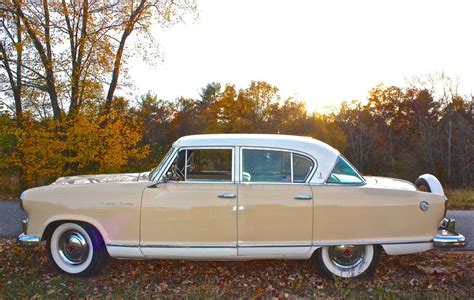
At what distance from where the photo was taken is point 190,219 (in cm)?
468

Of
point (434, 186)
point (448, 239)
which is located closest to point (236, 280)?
point (448, 239)

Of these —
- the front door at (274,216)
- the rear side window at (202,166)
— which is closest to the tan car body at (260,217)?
the front door at (274,216)

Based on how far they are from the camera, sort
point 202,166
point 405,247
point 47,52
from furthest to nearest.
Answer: point 47,52, point 202,166, point 405,247

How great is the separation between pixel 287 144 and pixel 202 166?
1.22 metres

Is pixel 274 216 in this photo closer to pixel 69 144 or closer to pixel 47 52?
pixel 69 144

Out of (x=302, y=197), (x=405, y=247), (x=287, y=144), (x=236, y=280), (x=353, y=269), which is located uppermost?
(x=287, y=144)

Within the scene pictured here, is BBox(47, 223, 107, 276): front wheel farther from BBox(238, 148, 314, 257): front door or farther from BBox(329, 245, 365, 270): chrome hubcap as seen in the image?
BBox(329, 245, 365, 270): chrome hubcap

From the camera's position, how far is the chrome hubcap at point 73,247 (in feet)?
16.2

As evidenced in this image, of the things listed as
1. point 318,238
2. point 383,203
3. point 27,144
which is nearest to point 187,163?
point 318,238

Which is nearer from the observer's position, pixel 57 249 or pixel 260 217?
pixel 260 217

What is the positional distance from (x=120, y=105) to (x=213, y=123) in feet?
90.5

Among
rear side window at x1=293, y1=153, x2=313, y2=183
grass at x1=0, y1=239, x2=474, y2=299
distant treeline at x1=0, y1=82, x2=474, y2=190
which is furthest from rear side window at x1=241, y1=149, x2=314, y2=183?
distant treeline at x1=0, y1=82, x2=474, y2=190

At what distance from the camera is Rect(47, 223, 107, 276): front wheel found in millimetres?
4887

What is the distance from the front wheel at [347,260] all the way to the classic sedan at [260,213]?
0.01 m
